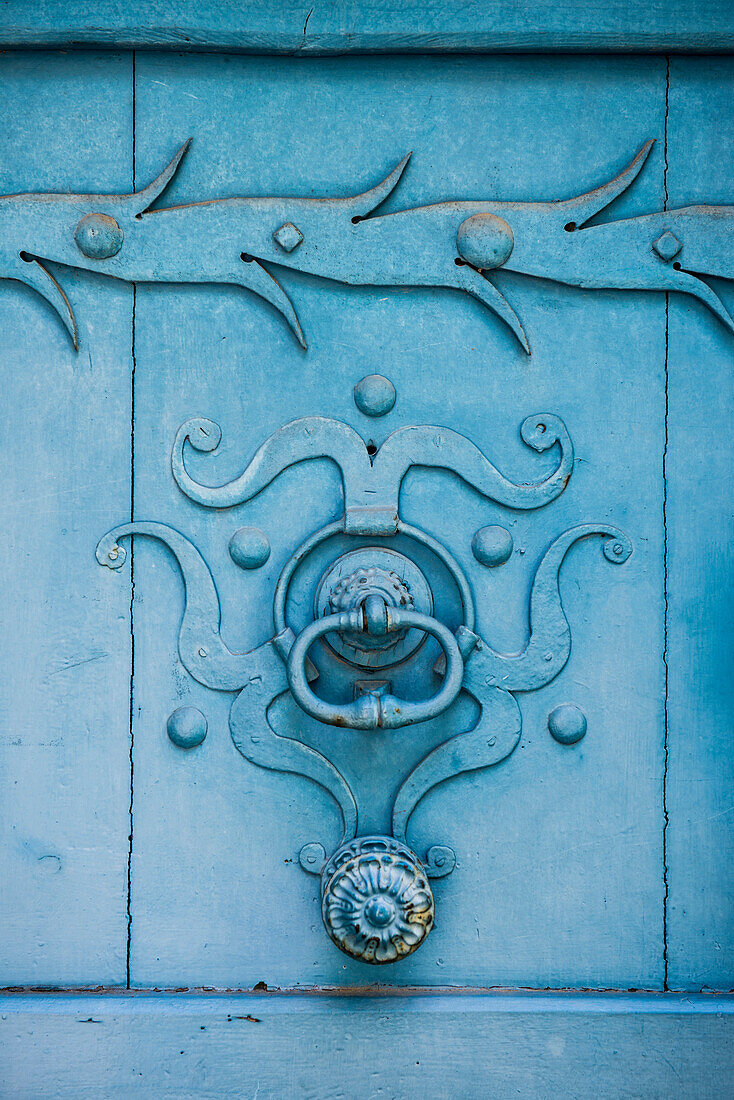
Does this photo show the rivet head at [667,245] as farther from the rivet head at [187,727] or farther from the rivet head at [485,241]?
the rivet head at [187,727]

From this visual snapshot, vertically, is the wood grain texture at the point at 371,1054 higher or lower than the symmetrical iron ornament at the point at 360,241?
lower

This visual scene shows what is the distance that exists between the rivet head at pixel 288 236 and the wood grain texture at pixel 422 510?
0.04 m

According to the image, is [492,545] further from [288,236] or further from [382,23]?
[382,23]

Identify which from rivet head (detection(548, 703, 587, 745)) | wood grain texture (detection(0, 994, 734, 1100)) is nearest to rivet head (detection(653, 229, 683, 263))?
rivet head (detection(548, 703, 587, 745))

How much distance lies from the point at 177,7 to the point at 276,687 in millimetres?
763

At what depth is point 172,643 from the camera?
3.56 feet

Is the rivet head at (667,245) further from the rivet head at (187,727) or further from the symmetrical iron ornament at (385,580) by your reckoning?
the rivet head at (187,727)

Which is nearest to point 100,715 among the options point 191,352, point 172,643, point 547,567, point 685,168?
point 172,643

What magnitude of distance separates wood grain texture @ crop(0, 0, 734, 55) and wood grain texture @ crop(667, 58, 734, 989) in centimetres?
6

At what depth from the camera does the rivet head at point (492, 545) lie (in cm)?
107

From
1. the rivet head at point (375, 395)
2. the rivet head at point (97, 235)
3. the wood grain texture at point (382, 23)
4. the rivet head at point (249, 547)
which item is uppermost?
the wood grain texture at point (382, 23)

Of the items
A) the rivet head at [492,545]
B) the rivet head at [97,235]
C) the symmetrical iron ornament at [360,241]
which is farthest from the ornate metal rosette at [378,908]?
the rivet head at [97,235]

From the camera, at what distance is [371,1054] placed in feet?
3.45

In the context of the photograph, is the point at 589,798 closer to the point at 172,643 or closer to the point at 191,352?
the point at 172,643
